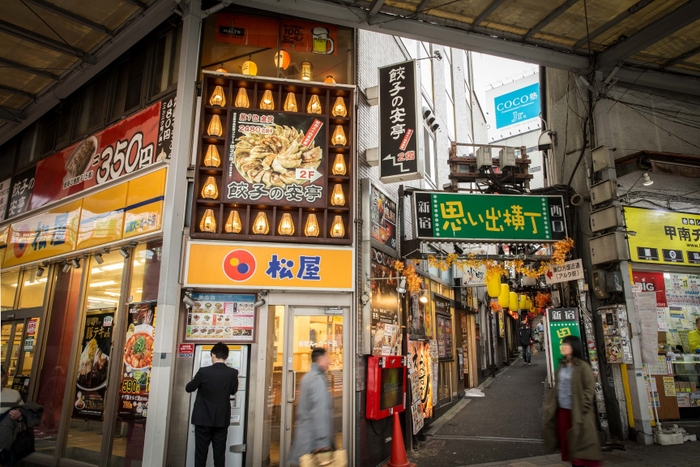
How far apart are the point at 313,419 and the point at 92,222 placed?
7.09 metres

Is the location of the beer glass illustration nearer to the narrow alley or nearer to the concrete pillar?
the concrete pillar

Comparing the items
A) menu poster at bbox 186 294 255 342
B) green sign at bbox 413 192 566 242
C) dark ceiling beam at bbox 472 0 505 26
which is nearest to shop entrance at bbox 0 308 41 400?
menu poster at bbox 186 294 255 342

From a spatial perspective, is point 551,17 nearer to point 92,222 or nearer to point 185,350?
point 185,350

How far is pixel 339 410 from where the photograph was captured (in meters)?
7.92

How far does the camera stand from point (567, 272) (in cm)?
1078

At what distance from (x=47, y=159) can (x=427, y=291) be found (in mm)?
10728

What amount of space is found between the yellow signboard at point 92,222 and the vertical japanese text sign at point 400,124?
4.22 m

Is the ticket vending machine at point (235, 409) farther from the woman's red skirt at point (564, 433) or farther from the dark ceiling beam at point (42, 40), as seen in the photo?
the dark ceiling beam at point (42, 40)

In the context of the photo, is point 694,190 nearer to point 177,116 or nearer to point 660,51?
point 660,51

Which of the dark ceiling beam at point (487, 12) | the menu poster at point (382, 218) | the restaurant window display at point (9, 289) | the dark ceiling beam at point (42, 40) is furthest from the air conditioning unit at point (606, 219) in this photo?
the restaurant window display at point (9, 289)

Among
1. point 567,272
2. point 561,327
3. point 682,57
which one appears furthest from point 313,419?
point 682,57

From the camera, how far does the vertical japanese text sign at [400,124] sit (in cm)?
865

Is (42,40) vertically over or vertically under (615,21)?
under

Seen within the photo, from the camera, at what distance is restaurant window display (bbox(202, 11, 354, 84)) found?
9.29 metres
